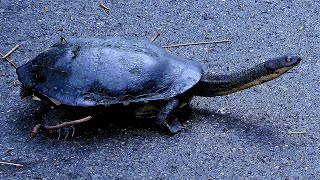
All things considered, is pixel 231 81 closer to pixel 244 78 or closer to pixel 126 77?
pixel 244 78

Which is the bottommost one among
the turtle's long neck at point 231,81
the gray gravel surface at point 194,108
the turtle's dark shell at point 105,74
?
the gray gravel surface at point 194,108

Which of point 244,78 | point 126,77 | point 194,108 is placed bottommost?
point 194,108

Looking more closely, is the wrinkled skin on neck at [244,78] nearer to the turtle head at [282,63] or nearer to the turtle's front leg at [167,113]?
the turtle head at [282,63]

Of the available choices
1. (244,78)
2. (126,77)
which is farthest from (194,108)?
(126,77)

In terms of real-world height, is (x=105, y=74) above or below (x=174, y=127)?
above

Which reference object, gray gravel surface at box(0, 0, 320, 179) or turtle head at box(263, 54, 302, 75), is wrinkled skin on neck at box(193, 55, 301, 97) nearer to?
turtle head at box(263, 54, 302, 75)

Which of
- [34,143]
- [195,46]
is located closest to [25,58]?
[34,143]

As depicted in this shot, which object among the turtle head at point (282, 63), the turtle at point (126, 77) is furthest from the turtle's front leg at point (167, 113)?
the turtle head at point (282, 63)
